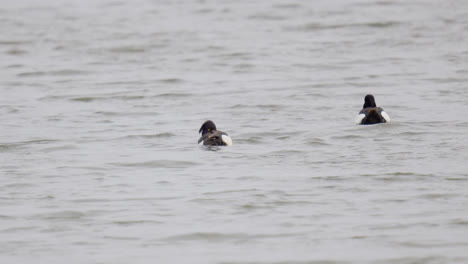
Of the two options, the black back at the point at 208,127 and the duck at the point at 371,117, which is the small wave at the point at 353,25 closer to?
the duck at the point at 371,117

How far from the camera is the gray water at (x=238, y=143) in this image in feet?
28.2

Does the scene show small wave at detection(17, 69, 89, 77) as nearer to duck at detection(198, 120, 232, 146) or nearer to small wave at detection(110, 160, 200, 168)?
duck at detection(198, 120, 232, 146)

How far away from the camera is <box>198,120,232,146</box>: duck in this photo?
43.2 feet

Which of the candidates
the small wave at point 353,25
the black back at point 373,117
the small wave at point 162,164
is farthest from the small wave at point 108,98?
the small wave at point 353,25

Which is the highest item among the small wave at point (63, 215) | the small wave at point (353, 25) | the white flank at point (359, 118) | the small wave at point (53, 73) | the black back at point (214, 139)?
the small wave at point (353, 25)

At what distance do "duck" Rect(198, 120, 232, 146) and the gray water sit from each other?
155mm

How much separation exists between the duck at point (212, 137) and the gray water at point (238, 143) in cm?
15

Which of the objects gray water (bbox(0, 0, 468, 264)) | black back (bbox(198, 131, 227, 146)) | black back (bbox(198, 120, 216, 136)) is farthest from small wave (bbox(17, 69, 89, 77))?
black back (bbox(198, 131, 227, 146))

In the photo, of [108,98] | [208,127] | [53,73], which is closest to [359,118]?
[208,127]

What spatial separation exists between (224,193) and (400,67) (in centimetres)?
1215

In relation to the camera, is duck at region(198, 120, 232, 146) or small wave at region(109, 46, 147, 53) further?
small wave at region(109, 46, 147, 53)

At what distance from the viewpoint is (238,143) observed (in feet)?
45.1

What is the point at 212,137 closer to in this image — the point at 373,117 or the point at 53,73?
the point at 373,117

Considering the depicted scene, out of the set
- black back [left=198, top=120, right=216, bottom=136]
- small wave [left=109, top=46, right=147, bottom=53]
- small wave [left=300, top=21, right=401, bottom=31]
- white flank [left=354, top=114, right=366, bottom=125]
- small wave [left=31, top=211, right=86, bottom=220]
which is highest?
small wave [left=109, top=46, right=147, bottom=53]
